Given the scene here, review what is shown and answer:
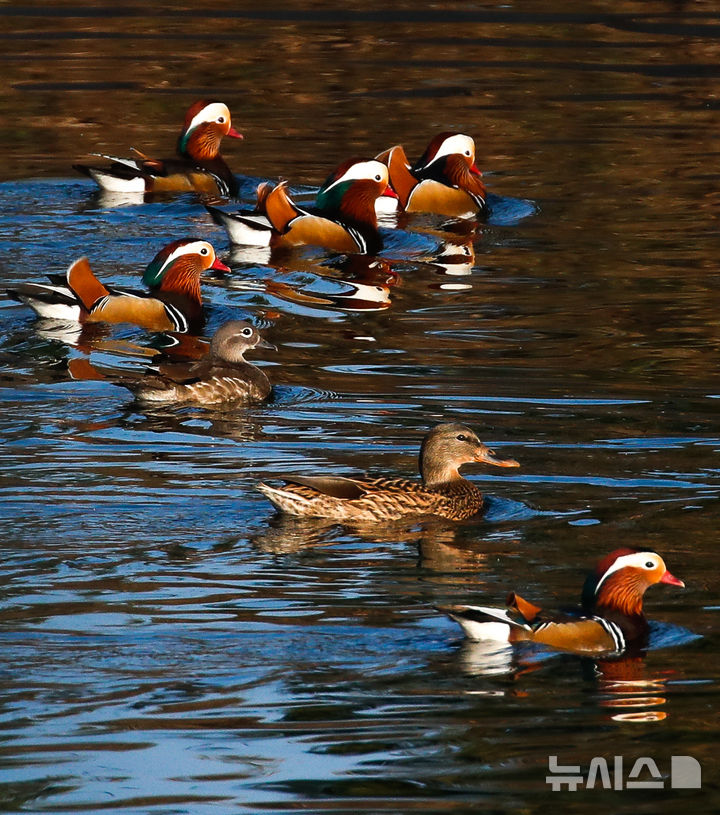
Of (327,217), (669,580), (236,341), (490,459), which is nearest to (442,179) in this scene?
(327,217)

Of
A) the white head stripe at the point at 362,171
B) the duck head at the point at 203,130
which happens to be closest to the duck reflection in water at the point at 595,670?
the white head stripe at the point at 362,171

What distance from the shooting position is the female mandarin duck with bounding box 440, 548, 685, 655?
748cm

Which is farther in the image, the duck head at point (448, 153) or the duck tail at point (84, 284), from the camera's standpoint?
the duck head at point (448, 153)

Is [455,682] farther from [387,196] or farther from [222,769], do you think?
[387,196]

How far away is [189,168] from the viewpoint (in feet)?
59.8

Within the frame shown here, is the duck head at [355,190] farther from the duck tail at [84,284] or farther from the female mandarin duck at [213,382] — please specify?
the female mandarin duck at [213,382]

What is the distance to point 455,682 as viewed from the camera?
23.6 feet

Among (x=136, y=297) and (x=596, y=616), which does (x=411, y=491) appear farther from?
(x=136, y=297)

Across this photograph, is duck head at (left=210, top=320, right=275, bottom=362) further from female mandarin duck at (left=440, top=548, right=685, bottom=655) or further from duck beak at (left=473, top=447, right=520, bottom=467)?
female mandarin duck at (left=440, top=548, right=685, bottom=655)

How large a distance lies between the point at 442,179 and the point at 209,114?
2710 mm

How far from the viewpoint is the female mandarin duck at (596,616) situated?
7.48 metres

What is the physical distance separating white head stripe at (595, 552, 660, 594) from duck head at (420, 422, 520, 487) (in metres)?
1.99

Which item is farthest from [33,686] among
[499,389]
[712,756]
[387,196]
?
[387,196]

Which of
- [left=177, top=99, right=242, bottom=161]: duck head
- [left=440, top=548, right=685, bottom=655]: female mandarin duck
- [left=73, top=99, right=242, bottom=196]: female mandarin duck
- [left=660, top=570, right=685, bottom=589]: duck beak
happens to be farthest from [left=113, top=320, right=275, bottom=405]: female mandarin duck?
[left=177, top=99, right=242, bottom=161]: duck head
